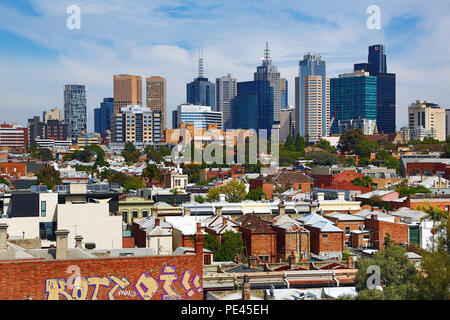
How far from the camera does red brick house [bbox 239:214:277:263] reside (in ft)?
98.2

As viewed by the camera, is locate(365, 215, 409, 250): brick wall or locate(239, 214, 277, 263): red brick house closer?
locate(239, 214, 277, 263): red brick house

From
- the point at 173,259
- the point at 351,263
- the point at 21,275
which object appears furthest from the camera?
the point at 351,263

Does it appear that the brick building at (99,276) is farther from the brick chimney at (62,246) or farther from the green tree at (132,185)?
the green tree at (132,185)

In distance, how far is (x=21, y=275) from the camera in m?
15.2

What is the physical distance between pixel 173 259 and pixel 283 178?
1989 inches

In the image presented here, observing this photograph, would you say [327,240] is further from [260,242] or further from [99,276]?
[99,276]

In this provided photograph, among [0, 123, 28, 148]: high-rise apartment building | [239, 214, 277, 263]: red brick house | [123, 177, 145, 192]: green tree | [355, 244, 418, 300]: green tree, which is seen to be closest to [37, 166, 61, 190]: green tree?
[123, 177, 145, 192]: green tree

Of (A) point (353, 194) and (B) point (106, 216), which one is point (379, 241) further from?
(A) point (353, 194)

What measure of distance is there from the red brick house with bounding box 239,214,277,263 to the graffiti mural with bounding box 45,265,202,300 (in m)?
13.4

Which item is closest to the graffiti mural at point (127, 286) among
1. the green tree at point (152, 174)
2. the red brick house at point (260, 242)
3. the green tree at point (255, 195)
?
the red brick house at point (260, 242)

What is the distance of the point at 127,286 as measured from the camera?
16078mm

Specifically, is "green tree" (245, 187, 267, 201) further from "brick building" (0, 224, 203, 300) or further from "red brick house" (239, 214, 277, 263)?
"brick building" (0, 224, 203, 300)
